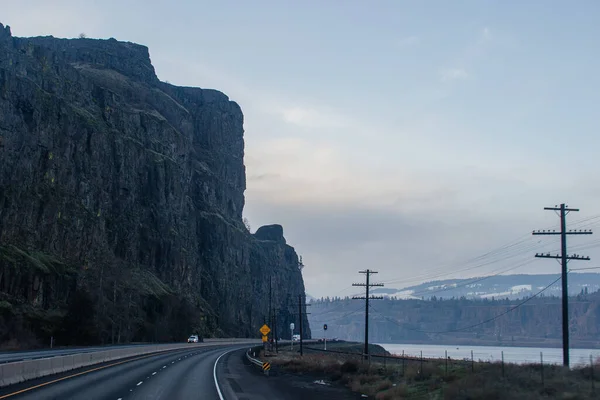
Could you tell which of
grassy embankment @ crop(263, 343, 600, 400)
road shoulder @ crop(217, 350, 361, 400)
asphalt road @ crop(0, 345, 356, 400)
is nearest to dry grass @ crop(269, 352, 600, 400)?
grassy embankment @ crop(263, 343, 600, 400)

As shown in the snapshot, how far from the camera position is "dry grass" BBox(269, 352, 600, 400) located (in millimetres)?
24609

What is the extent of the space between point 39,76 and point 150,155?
37.9 m

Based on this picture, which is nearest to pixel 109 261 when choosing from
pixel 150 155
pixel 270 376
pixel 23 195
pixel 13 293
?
pixel 23 195

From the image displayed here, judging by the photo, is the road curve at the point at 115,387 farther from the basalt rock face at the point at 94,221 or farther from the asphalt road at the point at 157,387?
the basalt rock face at the point at 94,221

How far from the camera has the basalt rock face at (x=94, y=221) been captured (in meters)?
93.1

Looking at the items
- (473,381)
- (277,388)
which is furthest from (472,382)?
(277,388)

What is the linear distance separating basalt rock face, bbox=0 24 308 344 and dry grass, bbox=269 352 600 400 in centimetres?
4848

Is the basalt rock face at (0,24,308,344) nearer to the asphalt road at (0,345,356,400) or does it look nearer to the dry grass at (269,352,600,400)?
the asphalt road at (0,345,356,400)

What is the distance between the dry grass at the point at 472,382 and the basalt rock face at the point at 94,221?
1909 inches

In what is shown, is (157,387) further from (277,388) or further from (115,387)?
(277,388)

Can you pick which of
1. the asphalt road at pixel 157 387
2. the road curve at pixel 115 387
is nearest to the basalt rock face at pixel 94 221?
the asphalt road at pixel 157 387

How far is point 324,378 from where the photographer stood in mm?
45562

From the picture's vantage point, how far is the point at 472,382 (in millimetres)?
28062

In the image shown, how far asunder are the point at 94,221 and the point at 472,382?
104 metres
